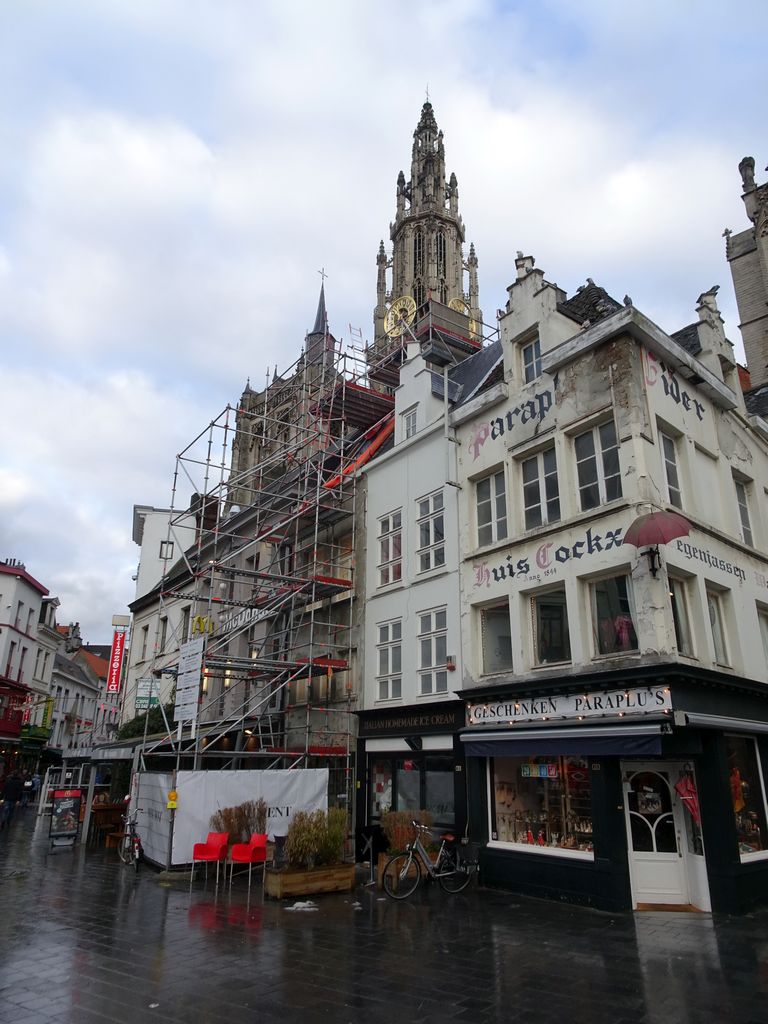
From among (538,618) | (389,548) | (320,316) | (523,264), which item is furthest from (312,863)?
(320,316)

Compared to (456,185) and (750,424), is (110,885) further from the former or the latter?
(456,185)

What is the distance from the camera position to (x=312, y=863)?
12.9 metres

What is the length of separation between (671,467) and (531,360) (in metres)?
4.17

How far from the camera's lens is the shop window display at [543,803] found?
1313 cm

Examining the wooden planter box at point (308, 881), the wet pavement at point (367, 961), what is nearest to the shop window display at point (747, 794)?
the wet pavement at point (367, 961)

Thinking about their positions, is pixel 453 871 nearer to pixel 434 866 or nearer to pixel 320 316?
pixel 434 866

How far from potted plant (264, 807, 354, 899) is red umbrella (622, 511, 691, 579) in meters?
7.90

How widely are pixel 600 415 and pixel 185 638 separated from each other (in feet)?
71.8

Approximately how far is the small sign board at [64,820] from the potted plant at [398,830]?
35.2 ft

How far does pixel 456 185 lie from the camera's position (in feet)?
364

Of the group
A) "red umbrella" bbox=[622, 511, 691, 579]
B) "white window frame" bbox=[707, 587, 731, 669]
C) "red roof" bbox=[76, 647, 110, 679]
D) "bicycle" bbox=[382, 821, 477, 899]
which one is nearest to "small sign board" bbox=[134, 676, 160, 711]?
"bicycle" bbox=[382, 821, 477, 899]

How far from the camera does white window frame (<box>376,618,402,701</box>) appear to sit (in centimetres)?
1852

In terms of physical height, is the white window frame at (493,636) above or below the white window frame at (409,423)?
below

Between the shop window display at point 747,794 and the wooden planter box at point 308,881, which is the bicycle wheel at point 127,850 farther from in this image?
the shop window display at point 747,794
